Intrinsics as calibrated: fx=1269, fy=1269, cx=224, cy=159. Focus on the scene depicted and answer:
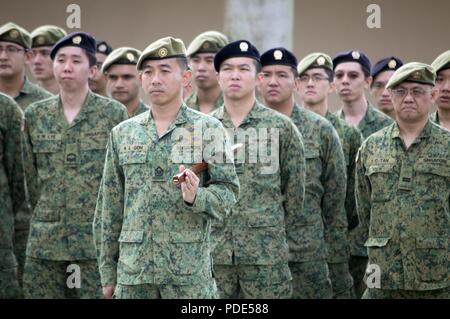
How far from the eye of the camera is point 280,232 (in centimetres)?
727

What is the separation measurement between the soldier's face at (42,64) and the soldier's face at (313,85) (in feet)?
6.19

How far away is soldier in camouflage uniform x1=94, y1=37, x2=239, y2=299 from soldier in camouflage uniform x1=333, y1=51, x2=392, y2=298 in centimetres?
299

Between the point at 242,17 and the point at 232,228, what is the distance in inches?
196

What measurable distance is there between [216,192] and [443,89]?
8.33ft

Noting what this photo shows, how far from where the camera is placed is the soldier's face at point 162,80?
624 cm

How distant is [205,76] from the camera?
8766 mm

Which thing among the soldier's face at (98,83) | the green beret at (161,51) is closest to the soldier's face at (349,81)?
the soldier's face at (98,83)

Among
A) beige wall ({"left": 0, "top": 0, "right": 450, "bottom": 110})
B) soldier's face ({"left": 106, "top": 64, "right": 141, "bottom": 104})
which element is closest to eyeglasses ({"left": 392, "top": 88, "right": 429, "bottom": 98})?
soldier's face ({"left": 106, "top": 64, "right": 141, "bottom": 104})

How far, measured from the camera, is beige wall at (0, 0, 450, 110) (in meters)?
11.7

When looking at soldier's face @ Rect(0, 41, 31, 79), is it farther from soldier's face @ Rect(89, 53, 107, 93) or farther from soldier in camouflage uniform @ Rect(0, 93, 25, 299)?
soldier in camouflage uniform @ Rect(0, 93, 25, 299)

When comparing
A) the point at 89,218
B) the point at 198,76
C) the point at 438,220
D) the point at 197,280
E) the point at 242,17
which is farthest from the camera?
the point at 242,17

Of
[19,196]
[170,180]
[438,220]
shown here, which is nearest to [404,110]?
[438,220]

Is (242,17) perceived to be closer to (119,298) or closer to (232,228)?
(232,228)

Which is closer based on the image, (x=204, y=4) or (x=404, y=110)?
(x=404, y=110)
